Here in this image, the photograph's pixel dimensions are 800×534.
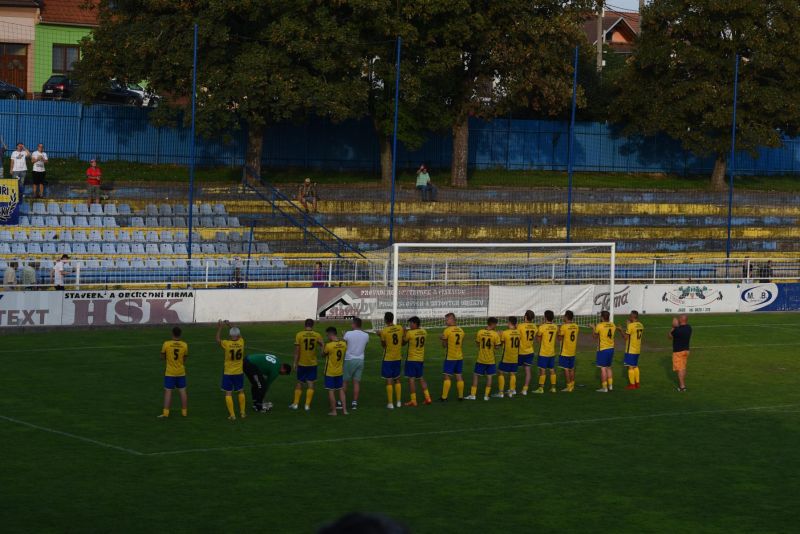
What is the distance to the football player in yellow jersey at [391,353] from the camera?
2153 centimetres

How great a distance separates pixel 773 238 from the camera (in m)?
48.7

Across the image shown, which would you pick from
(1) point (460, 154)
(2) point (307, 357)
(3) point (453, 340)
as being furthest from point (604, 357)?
(1) point (460, 154)

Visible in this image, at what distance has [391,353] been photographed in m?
21.8

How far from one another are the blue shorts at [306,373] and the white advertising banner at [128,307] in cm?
1182

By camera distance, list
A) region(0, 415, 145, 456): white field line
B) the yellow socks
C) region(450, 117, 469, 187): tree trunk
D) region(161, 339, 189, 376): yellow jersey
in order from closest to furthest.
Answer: region(0, 415, 145, 456): white field line < region(161, 339, 189, 376): yellow jersey < the yellow socks < region(450, 117, 469, 187): tree trunk

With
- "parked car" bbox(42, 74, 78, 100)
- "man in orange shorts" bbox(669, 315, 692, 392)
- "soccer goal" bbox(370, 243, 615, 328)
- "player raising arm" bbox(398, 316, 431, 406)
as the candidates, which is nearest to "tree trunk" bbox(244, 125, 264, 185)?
"parked car" bbox(42, 74, 78, 100)

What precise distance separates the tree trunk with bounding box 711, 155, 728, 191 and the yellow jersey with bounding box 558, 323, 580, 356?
32.7m

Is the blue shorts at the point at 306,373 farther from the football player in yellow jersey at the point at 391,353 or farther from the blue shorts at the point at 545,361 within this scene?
the blue shorts at the point at 545,361

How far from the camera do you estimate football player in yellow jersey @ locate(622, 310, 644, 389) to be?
24.3 metres

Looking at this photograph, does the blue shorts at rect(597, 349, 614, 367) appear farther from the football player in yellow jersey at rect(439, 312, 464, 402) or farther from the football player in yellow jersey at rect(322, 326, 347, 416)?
the football player in yellow jersey at rect(322, 326, 347, 416)

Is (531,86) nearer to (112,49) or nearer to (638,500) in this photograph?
(112,49)

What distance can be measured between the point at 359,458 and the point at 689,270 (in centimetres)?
2499

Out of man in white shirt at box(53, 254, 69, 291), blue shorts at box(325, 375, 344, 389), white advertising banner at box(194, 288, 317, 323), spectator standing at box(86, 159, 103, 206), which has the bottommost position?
blue shorts at box(325, 375, 344, 389)

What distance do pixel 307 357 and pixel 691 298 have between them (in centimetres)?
2149
